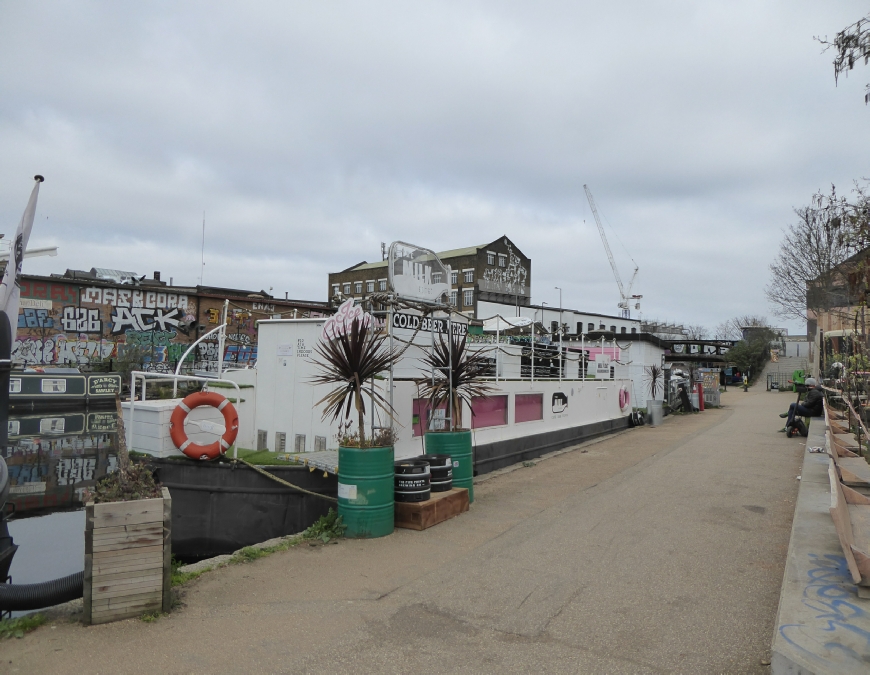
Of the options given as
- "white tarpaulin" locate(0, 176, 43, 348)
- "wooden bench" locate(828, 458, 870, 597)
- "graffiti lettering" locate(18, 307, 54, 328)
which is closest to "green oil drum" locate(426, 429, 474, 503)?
"wooden bench" locate(828, 458, 870, 597)

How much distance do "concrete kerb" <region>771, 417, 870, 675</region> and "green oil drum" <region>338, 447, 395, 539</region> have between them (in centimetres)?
410

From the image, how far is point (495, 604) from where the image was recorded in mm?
5051

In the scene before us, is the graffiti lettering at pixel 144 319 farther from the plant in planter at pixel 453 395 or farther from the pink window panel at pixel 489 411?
the plant in planter at pixel 453 395

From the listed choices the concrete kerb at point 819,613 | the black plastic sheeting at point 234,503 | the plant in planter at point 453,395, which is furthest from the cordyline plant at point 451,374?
the concrete kerb at point 819,613

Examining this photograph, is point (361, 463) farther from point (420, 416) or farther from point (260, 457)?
point (420, 416)

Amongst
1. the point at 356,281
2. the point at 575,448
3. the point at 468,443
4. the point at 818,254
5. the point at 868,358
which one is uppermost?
the point at 356,281

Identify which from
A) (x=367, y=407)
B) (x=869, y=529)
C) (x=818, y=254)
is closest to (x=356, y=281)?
(x=818, y=254)

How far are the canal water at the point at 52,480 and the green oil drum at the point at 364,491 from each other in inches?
101

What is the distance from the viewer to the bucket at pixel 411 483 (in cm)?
759

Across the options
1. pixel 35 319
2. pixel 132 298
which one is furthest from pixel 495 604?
pixel 132 298

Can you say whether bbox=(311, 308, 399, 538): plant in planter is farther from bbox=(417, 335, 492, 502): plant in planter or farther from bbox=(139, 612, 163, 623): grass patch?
bbox=(139, 612, 163, 623): grass patch

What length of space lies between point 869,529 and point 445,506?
177 inches

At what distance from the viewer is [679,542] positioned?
269 inches

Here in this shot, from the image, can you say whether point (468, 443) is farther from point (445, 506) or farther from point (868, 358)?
point (868, 358)
